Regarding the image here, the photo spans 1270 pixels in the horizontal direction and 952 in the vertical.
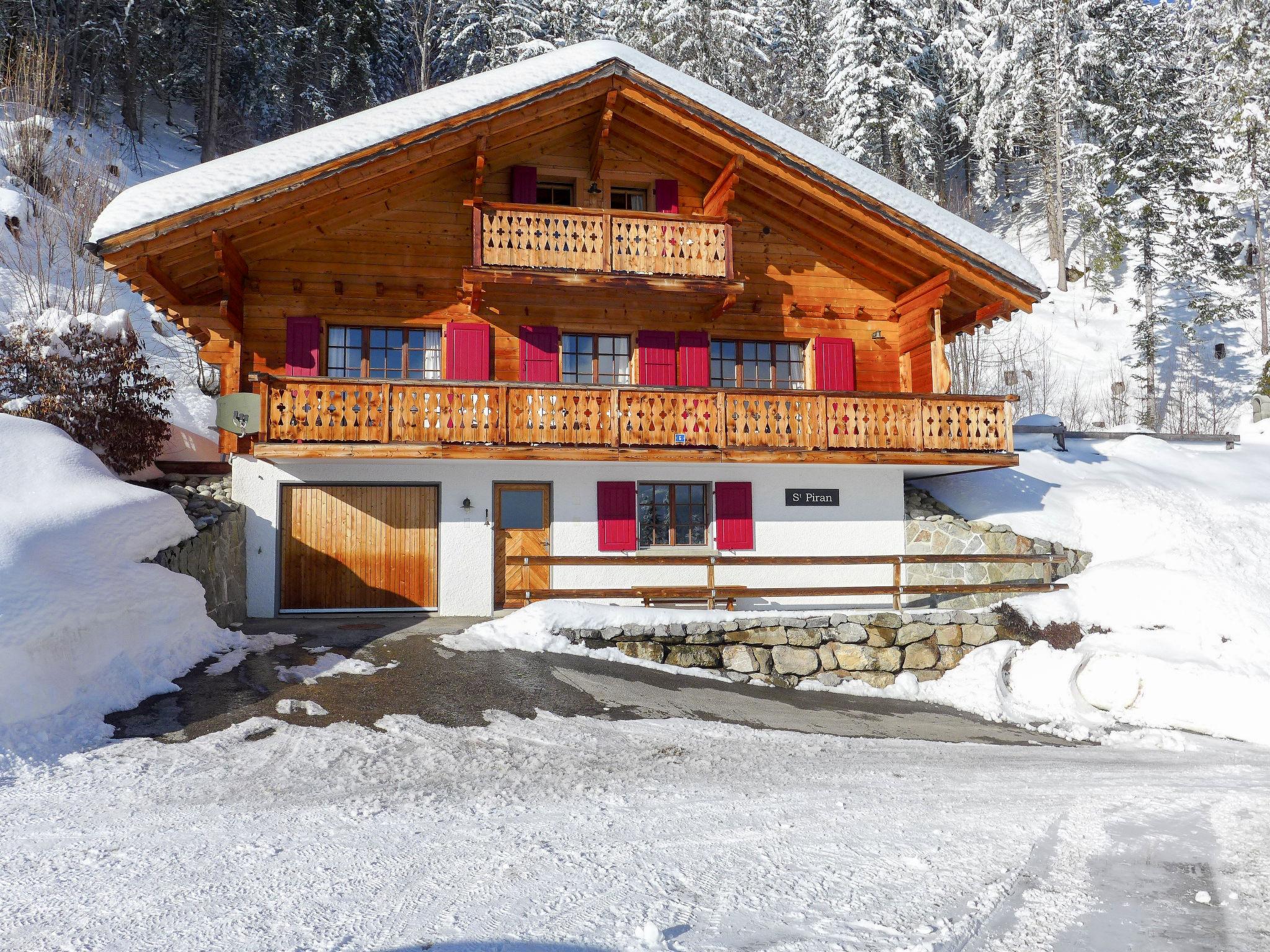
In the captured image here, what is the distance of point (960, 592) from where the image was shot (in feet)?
43.3

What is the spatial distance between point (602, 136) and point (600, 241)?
7.84 ft

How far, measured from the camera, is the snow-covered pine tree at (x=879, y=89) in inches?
1282

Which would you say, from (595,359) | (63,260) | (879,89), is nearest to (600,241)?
(595,359)

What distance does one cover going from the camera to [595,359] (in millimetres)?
15258

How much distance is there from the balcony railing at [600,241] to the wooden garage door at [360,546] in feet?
14.6

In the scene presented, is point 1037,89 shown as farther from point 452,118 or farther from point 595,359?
point 452,118

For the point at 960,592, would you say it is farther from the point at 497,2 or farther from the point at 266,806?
the point at 497,2

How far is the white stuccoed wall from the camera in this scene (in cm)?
1359

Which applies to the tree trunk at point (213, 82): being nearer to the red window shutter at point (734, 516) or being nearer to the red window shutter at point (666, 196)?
the red window shutter at point (666, 196)

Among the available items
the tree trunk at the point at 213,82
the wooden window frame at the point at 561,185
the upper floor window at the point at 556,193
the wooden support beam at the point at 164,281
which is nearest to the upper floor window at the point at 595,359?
the wooden window frame at the point at 561,185

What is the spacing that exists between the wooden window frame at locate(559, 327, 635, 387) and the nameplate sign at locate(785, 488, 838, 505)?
3.73 meters

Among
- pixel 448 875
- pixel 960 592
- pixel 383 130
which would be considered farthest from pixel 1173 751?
pixel 383 130

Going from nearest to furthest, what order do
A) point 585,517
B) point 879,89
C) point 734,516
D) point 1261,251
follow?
1. point 585,517
2. point 734,516
3. point 879,89
4. point 1261,251

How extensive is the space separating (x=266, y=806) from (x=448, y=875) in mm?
1789
